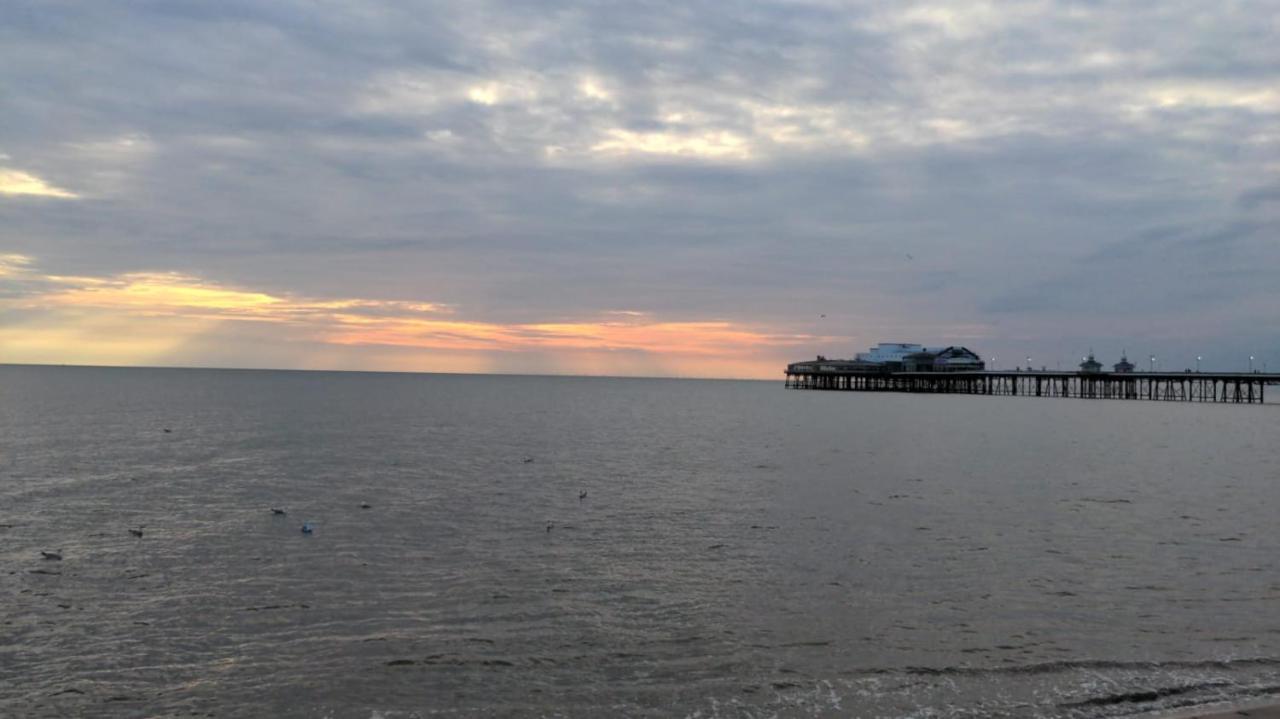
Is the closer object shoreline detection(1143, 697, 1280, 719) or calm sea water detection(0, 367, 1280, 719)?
shoreline detection(1143, 697, 1280, 719)

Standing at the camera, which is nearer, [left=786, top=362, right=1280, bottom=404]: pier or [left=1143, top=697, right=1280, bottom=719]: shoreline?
[left=1143, top=697, right=1280, bottom=719]: shoreline

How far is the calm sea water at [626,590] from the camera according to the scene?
45.3ft

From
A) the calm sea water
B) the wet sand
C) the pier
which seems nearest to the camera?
the wet sand

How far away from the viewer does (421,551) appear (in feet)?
76.7

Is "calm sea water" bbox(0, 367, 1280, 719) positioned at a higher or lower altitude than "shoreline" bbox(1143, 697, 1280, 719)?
lower

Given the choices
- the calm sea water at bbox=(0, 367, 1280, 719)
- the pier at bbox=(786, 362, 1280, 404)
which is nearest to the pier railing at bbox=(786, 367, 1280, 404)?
the pier at bbox=(786, 362, 1280, 404)

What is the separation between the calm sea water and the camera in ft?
45.3

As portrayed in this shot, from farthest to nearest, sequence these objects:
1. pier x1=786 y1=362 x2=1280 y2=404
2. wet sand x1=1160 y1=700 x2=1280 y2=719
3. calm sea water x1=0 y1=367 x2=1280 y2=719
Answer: pier x1=786 y1=362 x2=1280 y2=404 < calm sea water x1=0 y1=367 x2=1280 y2=719 < wet sand x1=1160 y1=700 x2=1280 y2=719

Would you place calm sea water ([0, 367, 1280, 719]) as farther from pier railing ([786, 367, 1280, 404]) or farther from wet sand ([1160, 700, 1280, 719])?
pier railing ([786, 367, 1280, 404])

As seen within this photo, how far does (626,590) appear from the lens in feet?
64.4

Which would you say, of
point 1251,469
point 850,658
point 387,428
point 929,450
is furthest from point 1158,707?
point 387,428

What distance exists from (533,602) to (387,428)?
184ft

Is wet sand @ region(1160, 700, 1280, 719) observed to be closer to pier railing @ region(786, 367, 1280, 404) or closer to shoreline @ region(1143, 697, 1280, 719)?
shoreline @ region(1143, 697, 1280, 719)

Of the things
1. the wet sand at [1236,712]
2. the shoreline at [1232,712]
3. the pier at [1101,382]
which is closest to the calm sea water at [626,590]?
the shoreline at [1232,712]
